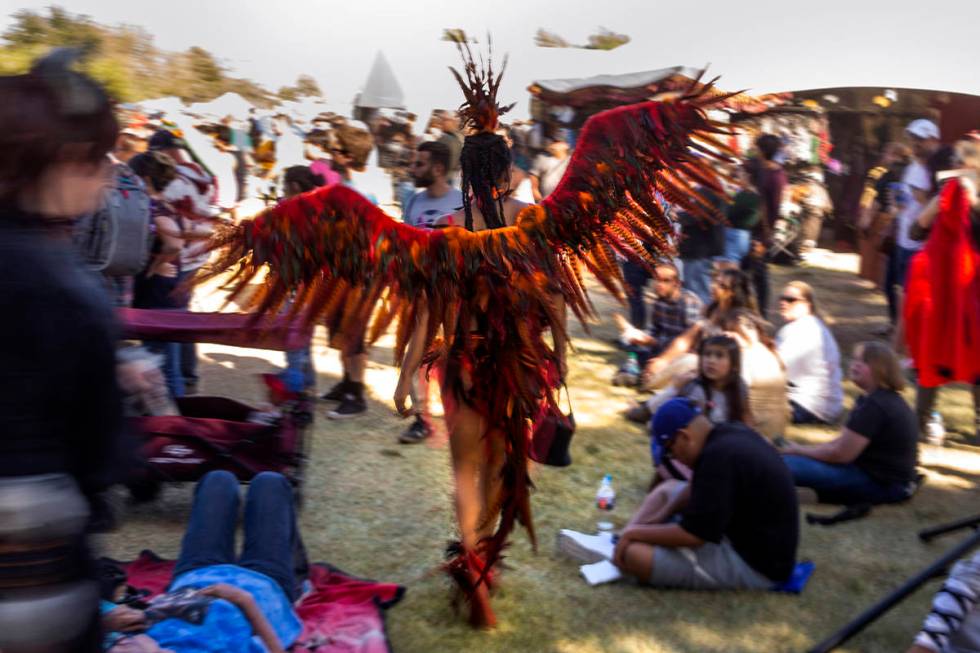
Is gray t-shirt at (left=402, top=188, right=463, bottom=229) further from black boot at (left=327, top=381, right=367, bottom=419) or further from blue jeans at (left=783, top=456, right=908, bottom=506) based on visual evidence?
blue jeans at (left=783, top=456, right=908, bottom=506)

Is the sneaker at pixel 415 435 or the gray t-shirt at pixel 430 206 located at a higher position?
the gray t-shirt at pixel 430 206

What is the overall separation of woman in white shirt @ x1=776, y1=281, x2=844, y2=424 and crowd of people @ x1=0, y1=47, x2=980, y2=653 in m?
0.01

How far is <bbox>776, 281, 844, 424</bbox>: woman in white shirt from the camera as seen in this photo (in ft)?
20.4

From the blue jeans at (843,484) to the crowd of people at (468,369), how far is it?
12 mm

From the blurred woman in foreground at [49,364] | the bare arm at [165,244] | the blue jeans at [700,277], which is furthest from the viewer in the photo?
the blue jeans at [700,277]

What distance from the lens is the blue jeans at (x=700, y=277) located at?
7453mm

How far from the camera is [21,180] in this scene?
161cm

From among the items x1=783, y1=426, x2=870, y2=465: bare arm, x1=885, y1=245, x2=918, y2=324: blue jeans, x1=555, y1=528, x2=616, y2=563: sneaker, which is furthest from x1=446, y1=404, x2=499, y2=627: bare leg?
x1=885, y1=245, x2=918, y2=324: blue jeans

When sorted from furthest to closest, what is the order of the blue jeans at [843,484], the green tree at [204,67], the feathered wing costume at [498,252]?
the green tree at [204,67], the blue jeans at [843,484], the feathered wing costume at [498,252]

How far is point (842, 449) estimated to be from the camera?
503 cm

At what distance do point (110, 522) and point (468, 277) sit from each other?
1543 mm

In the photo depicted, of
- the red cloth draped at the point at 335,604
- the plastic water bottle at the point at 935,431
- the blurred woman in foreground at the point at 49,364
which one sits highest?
the blurred woman in foreground at the point at 49,364

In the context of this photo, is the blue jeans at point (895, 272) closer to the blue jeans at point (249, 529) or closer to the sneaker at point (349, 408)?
the sneaker at point (349, 408)

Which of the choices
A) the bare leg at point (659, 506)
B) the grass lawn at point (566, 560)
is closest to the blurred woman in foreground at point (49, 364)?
the grass lawn at point (566, 560)
